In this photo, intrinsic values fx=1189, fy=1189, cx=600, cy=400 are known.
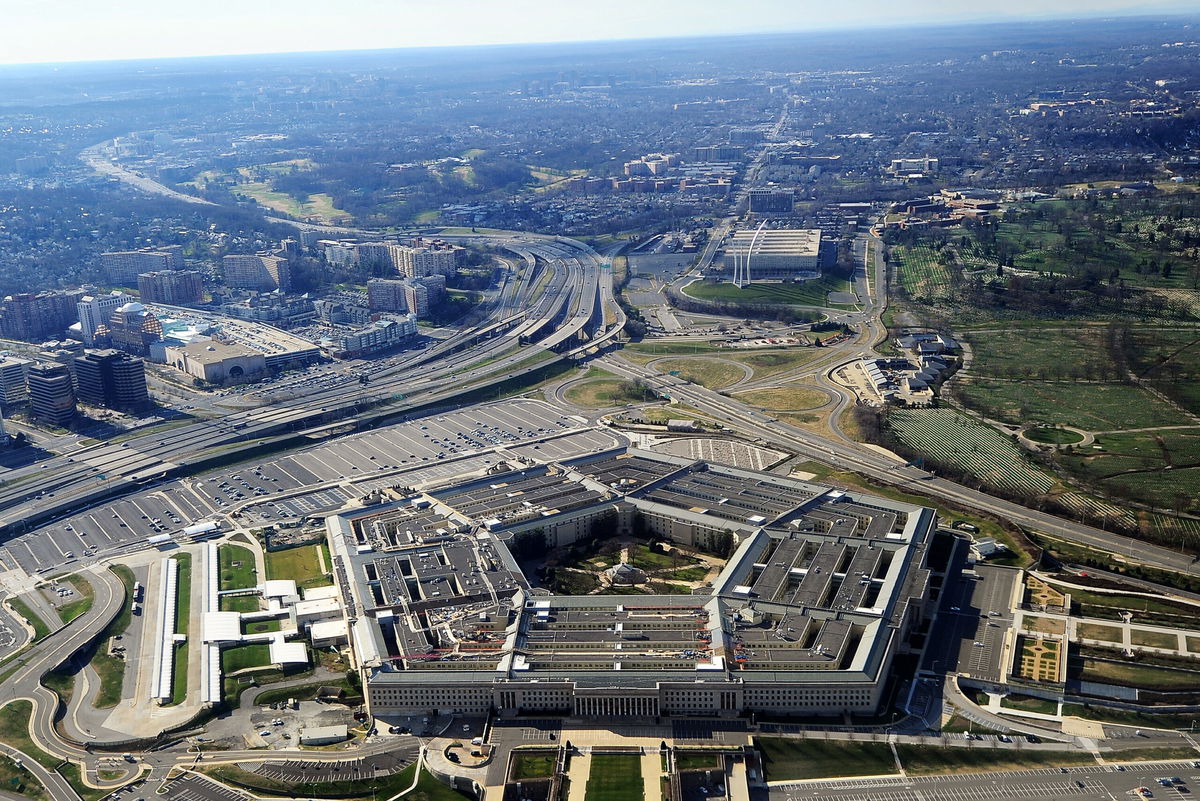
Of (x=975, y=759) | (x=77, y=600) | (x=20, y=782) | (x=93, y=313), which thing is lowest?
(x=975, y=759)

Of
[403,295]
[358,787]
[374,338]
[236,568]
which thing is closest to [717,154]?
[403,295]

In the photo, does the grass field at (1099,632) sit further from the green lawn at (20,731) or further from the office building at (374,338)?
the office building at (374,338)

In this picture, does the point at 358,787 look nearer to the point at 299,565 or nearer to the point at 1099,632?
the point at 299,565

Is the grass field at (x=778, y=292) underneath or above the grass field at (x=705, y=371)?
above

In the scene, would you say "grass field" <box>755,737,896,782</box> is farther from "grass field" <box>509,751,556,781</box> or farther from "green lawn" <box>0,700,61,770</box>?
"green lawn" <box>0,700,61,770</box>

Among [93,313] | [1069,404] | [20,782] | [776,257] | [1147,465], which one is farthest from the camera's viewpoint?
[776,257]

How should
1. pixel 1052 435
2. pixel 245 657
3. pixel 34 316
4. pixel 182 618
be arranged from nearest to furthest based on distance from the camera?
pixel 245 657 < pixel 182 618 < pixel 1052 435 < pixel 34 316

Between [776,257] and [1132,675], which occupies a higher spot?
[776,257]

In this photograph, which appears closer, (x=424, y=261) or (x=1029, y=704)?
(x=1029, y=704)

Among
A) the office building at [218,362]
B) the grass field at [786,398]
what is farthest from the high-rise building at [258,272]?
the grass field at [786,398]
